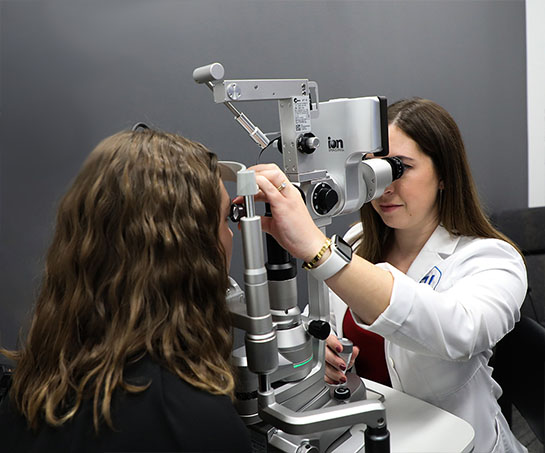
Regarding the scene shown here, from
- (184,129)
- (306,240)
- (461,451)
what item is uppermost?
→ (184,129)

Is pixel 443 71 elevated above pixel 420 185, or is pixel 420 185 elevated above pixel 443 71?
pixel 443 71

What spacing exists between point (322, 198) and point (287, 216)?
93 mm

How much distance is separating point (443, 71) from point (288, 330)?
6.59 ft

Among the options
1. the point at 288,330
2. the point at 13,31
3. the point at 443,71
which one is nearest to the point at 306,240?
the point at 288,330

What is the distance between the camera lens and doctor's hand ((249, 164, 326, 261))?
2.59 feet

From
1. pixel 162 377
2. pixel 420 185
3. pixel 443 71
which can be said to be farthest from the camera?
pixel 443 71

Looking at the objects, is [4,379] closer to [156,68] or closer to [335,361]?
[335,361]

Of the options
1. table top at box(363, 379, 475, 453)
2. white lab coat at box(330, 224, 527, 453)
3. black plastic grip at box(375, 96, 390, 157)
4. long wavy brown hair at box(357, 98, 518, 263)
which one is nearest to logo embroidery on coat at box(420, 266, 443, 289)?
white lab coat at box(330, 224, 527, 453)

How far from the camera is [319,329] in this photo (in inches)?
31.7

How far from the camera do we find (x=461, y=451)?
90cm

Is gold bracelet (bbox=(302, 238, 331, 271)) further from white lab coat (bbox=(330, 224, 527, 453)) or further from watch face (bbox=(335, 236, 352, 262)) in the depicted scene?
white lab coat (bbox=(330, 224, 527, 453))

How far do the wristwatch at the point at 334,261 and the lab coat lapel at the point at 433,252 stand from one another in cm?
48

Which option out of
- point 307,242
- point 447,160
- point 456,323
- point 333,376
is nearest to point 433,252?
point 447,160

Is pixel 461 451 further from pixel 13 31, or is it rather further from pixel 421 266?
pixel 13 31
